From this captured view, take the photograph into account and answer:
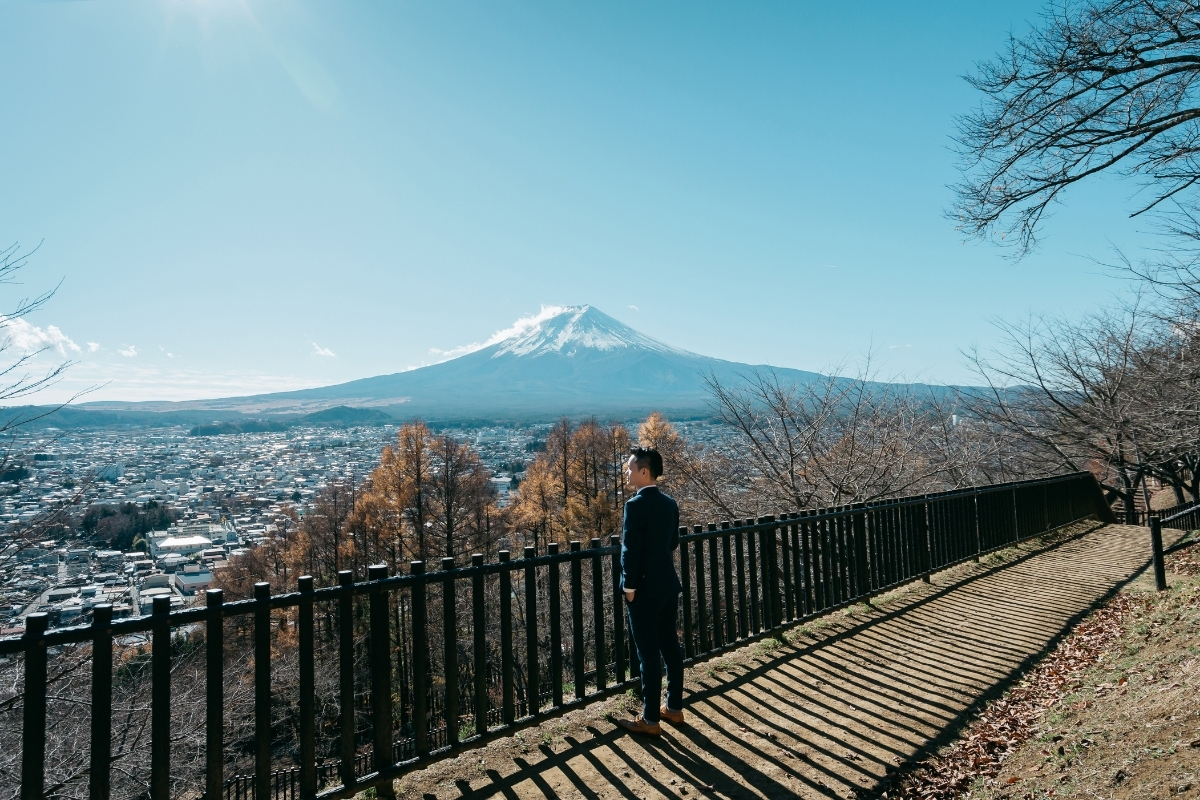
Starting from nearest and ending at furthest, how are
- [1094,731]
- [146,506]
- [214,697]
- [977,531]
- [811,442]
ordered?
[214,697] < [1094,731] < [977,531] < [811,442] < [146,506]

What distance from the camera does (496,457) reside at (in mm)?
75375

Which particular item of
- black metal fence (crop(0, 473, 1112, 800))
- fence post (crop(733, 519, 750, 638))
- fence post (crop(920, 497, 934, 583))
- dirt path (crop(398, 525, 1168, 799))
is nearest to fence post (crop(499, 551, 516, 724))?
black metal fence (crop(0, 473, 1112, 800))

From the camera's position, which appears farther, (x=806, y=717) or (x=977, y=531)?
(x=977, y=531)

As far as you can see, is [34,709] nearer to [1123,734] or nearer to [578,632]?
[578,632]

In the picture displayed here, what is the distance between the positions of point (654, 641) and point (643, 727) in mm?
558

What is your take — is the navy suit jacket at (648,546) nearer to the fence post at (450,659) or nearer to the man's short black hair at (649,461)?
the man's short black hair at (649,461)

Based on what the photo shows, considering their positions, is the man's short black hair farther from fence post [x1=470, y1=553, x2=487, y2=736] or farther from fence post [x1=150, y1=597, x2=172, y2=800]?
fence post [x1=150, y1=597, x2=172, y2=800]

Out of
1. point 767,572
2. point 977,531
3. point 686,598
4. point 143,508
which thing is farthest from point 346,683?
point 143,508

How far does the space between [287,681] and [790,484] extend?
1611cm

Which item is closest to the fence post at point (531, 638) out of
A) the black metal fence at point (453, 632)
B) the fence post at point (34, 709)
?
the black metal fence at point (453, 632)

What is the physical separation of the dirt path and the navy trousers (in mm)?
280

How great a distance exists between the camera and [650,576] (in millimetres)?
4059

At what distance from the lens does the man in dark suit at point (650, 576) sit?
159 inches

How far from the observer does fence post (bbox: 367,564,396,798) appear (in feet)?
11.3
